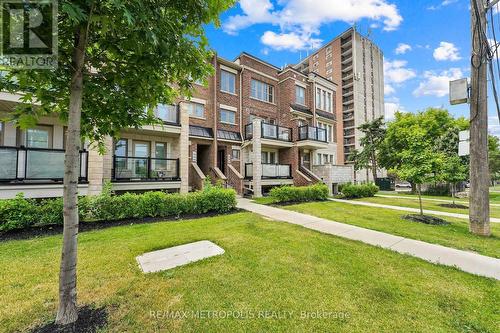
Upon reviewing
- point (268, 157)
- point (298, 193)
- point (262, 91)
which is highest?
point (262, 91)

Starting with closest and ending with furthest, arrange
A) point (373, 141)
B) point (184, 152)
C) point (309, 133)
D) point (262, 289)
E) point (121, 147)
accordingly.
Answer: point (262, 289)
point (121, 147)
point (184, 152)
point (309, 133)
point (373, 141)

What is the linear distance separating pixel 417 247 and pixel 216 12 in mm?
6751

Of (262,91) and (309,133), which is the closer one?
(309,133)

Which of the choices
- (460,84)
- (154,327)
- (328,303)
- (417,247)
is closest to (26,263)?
(154,327)

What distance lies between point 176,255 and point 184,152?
26.9 feet

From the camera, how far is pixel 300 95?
21078 millimetres

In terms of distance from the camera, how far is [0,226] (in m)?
5.96

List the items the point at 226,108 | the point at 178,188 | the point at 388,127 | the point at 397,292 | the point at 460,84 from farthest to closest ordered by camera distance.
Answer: the point at 388,127 → the point at 226,108 → the point at 178,188 → the point at 460,84 → the point at 397,292

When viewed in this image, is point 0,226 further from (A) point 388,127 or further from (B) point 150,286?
(A) point 388,127

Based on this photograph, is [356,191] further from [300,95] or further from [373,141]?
[373,141]

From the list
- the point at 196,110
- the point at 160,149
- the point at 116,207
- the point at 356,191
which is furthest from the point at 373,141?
the point at 116,207

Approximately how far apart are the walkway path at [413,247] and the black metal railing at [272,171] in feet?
25.6

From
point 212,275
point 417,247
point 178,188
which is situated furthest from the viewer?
point 178,188

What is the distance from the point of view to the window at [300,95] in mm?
20691
